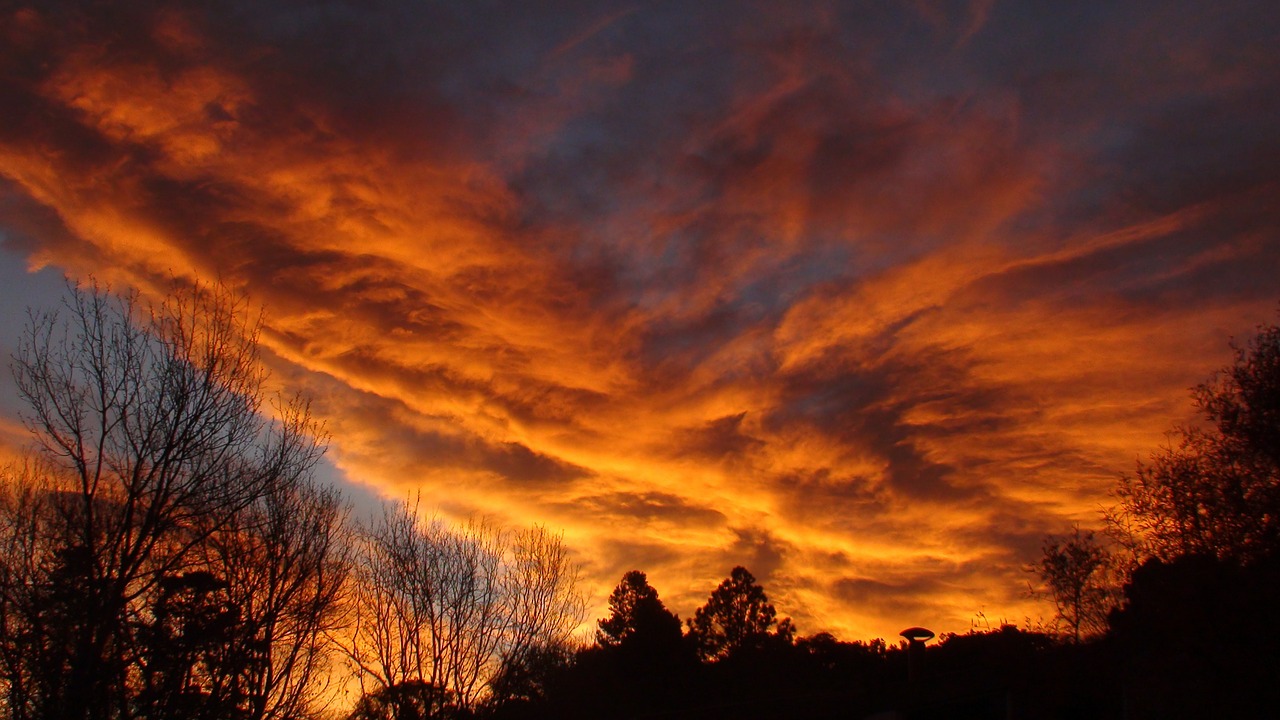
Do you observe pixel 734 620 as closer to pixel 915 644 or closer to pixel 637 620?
pixel 637 620

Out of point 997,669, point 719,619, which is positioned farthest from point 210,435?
point 719,619

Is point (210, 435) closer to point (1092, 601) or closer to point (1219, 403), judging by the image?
point (1219, 403)

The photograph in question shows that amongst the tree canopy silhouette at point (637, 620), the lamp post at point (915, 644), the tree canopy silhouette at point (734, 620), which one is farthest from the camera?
the tree canopy silhouette at point (734, 620)

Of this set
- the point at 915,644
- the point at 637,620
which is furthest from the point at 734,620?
the point at 915,644

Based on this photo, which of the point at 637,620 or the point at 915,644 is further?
the point at 637,620

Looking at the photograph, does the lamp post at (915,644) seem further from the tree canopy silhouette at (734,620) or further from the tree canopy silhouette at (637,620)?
the tree canopy silhouette at (734,620)

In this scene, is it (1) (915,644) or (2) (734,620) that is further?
(2) (734,620)

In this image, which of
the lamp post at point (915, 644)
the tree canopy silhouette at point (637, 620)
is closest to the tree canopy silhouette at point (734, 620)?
the tree canopy silhouette at point (637, 620)

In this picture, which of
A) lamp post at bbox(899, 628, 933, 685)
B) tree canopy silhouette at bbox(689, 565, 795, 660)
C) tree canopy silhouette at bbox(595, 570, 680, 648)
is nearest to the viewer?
lamp post at bbox(899, 628, 933, 685)

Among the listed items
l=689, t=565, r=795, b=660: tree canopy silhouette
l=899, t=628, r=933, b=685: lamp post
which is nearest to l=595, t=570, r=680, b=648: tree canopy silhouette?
l=689, t=565, r=795, b=660: tree canopy silhouette

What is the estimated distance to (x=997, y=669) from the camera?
66.3 feet

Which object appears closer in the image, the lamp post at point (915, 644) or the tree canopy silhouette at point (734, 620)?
the lamp post at point (915, 644)

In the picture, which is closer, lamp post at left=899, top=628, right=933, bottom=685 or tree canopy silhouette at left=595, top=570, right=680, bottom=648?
lamp post at left=899, top=628, right=933, bottom=685

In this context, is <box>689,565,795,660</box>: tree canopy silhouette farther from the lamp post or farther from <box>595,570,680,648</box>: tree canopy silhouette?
the lamp post
